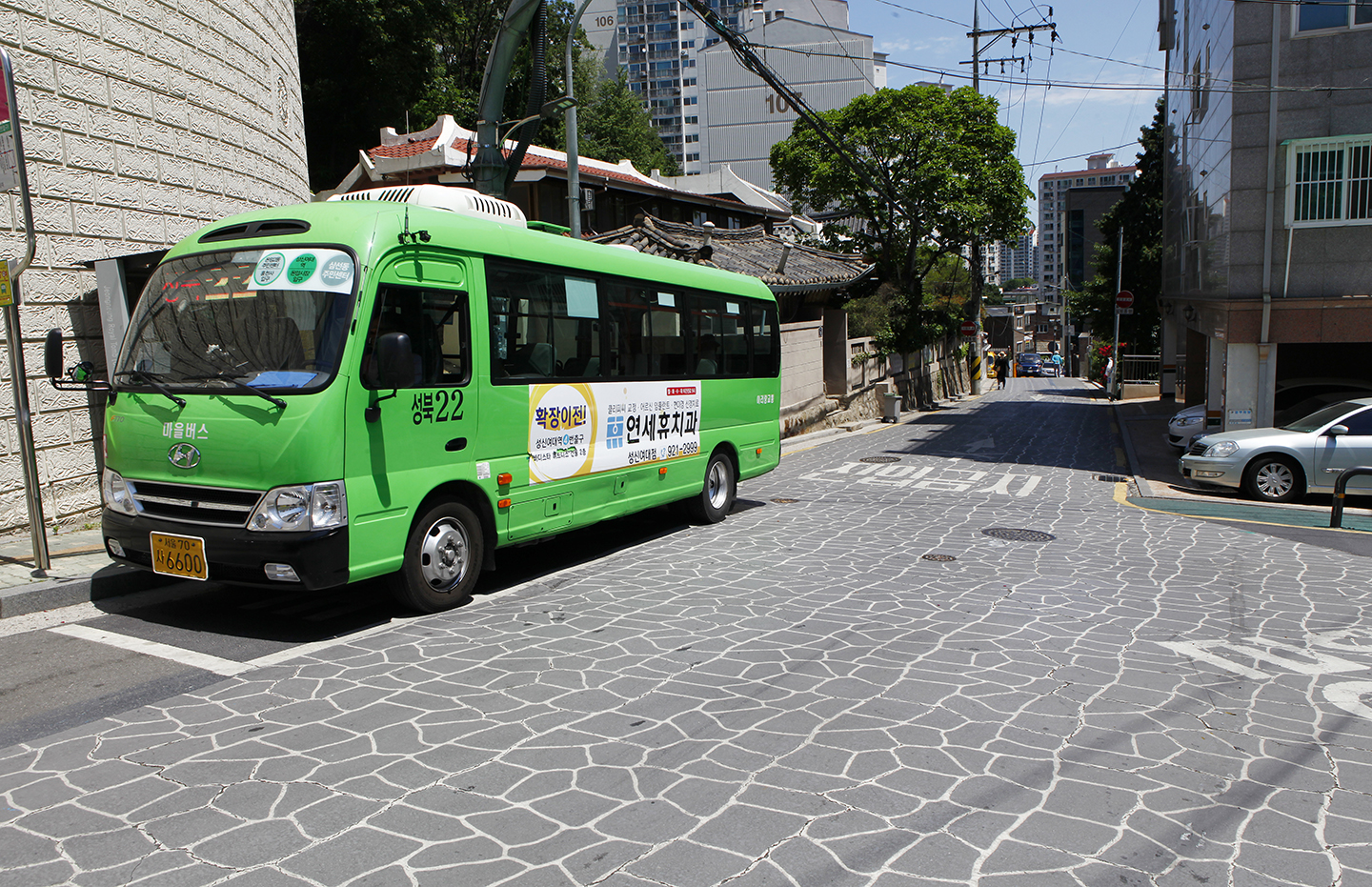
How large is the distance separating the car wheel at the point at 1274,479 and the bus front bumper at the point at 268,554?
13.5 metres

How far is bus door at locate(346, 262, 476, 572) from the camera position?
6297 mm

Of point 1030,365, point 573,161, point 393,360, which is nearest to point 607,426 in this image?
point 393,360

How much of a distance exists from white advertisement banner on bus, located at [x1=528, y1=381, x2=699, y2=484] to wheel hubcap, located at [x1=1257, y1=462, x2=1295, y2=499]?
9.16m

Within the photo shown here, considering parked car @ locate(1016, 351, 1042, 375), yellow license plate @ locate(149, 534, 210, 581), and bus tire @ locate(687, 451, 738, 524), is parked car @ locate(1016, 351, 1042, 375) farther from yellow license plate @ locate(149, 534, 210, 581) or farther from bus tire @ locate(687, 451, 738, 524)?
yellow license plate @ locate(149, 534, 210, 581)

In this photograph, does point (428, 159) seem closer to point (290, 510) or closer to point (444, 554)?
point (444, 554)

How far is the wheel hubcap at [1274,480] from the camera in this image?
13703 millimetres

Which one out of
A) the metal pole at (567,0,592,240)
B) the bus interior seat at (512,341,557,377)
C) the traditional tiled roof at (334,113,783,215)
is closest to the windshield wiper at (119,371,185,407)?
the bus interior seat at (512,341,557,377)

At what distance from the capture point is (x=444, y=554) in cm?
711

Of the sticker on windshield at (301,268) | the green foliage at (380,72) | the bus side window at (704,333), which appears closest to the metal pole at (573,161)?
the bus side window at (704,333)

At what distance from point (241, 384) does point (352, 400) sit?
75 centimetres

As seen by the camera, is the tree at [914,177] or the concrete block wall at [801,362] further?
the tree at [914,177]

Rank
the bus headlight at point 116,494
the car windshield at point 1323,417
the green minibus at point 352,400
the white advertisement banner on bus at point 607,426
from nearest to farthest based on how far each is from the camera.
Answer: the green minibus at point 352,400 → the bus headlight at point 116,494 → the white advertisement banner on bus at point 607,426 → the car windshield at point 1323,417

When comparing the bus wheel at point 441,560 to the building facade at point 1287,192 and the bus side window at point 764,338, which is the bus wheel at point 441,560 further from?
the building facade at point 1287,192

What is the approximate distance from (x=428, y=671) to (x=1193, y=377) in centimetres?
2578
